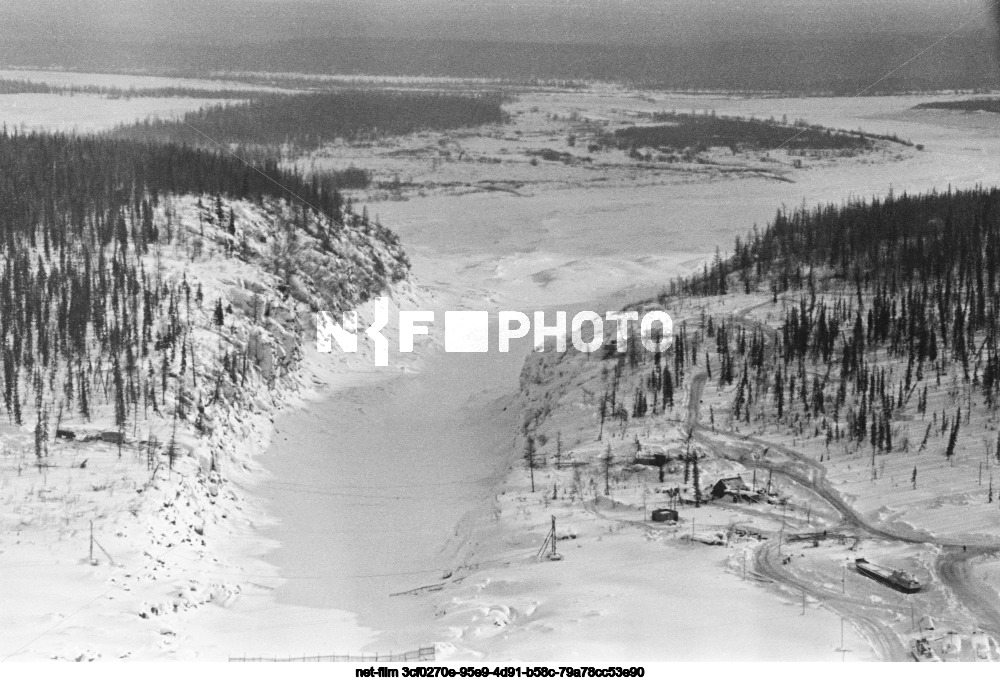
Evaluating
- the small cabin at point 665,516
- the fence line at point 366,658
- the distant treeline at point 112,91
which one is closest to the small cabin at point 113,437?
the fence line at point 366,658

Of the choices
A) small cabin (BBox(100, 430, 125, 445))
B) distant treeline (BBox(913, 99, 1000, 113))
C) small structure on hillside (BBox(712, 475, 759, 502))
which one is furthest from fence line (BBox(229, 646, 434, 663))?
distant treeline (BBox(913, 99, 1000, 113))

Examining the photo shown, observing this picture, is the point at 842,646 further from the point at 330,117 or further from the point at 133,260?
the point at 330,117

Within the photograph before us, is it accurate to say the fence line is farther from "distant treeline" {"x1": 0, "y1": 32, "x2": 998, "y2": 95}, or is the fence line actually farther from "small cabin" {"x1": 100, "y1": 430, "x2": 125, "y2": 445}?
"distant treeline" {"x1": 0, "y1": 32, "x2": 998, "y2": 95}

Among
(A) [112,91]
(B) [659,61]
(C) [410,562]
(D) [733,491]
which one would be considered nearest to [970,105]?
(B) [659,61]

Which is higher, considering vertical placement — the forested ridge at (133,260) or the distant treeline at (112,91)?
the distant treeline at (112,91)

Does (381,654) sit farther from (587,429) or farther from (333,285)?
(333,285)

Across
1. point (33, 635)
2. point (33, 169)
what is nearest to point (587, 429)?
point (33, 635)

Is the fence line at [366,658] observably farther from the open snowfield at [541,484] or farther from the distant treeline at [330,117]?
the distant treeline at [330,117]
